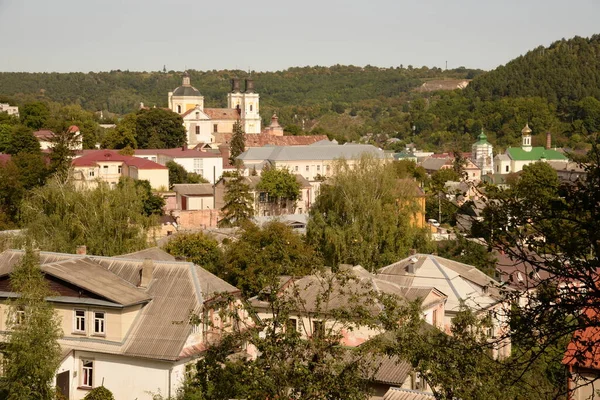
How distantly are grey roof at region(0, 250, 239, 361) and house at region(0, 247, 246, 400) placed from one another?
0.8 inches

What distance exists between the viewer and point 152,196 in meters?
47.2

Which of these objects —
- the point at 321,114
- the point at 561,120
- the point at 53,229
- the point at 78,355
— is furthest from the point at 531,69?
the point at 78,355

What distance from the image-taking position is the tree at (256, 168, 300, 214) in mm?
53969

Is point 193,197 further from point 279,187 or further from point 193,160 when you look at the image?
point 193,160

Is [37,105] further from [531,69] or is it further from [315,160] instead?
[531,69]

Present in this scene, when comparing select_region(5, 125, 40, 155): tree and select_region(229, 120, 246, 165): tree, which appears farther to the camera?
select_region(229, 120, 246, 165): tree

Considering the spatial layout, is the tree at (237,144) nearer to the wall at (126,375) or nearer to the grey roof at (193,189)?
the grey roof at (193,189)

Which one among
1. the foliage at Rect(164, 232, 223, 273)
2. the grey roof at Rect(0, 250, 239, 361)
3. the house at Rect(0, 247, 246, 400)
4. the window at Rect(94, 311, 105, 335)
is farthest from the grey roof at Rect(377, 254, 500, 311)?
the window at Rect(94, 311, 105, 335)

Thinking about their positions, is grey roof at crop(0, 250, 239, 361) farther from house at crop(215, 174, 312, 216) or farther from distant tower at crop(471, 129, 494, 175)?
distant tower at crop(471, 129, 494, 175)

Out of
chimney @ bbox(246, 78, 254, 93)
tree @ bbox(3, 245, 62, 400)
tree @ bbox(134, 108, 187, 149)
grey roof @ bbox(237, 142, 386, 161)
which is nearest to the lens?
tree @ bbox(3, 245, 62, 400)

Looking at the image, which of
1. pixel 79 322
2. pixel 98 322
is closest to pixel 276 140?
pixel 79 322

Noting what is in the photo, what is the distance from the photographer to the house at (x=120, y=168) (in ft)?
169

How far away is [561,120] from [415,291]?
115m

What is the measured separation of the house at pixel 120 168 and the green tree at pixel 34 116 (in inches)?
892
